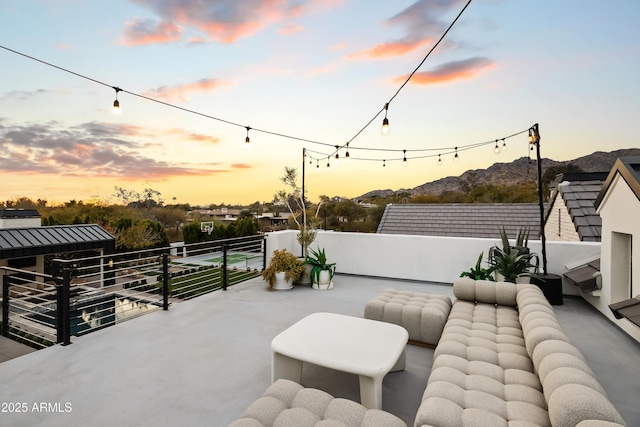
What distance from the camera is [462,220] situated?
9.90m

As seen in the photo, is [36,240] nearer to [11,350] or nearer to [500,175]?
[11,350]

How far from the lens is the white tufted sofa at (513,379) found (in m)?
1.33

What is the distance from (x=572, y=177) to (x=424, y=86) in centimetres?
412

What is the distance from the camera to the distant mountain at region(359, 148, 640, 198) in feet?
33.4

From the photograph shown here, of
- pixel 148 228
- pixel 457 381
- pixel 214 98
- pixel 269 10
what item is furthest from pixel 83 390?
pixel 148 228

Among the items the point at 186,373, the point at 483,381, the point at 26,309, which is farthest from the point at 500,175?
the point at 26,309

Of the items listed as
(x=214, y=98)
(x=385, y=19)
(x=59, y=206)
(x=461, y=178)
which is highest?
(x=385, y=19)

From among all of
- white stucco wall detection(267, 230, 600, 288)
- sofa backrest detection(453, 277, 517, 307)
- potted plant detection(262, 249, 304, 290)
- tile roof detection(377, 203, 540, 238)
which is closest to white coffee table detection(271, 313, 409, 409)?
sofa backrest detection(453, 277, 517, 307)

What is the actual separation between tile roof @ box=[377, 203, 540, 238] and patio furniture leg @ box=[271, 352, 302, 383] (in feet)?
25.1

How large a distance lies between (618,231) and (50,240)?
584 inches

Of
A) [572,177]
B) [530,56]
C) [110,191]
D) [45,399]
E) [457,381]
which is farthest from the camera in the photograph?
[110,191]

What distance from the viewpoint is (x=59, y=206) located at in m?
19.1

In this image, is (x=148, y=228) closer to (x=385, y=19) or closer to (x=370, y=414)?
(x=385, y=19)

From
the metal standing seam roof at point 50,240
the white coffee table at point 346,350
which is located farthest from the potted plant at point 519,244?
the metal standing seam roof at point 50,240
